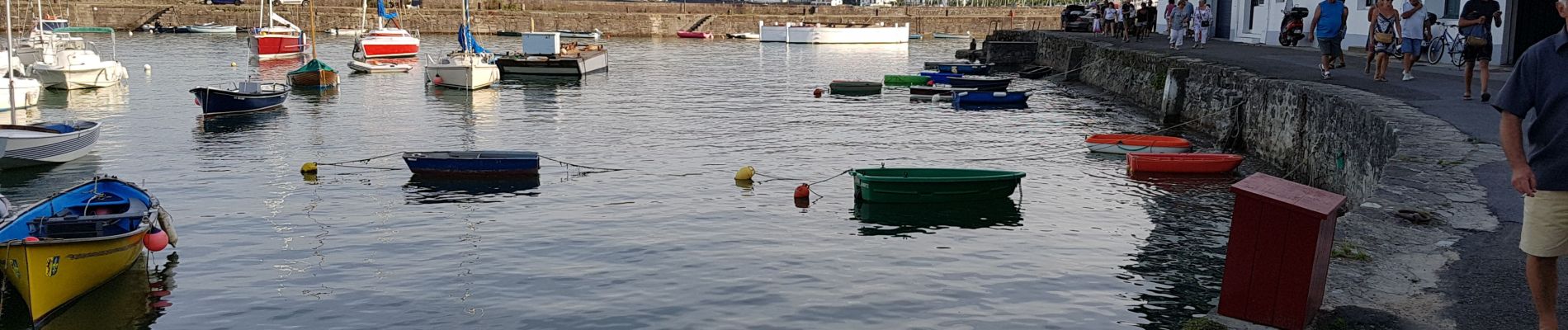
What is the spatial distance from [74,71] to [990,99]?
30.3 meters

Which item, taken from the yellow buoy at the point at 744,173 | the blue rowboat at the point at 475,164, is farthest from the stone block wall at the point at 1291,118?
the blue rowboat at the point at 475,164

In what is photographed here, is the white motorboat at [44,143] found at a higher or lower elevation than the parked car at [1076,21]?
lower

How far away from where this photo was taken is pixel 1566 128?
6.68m

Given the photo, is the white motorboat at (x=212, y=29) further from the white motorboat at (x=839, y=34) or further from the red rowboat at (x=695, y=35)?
the white motorboat at (x=839, y=34)

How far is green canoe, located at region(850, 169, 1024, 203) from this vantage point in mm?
19984

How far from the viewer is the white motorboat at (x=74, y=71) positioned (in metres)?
42.9

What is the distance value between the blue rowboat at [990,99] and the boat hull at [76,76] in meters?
29.0

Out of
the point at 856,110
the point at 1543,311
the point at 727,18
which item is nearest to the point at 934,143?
the point at 856,110

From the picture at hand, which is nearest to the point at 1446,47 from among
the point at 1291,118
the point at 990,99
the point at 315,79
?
the point at 1291,118

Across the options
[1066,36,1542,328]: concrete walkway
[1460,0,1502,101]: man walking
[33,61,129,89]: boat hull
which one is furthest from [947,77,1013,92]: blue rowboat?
[33,61,129,89]: boat hull

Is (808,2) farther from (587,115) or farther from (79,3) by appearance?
(587,115)

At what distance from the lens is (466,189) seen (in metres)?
22.4

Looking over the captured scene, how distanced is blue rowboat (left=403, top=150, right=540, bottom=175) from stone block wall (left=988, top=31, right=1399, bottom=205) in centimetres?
1316

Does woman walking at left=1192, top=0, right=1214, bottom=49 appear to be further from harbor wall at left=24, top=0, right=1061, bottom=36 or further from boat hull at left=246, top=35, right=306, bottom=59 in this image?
harbor wall at left=24, top=0, right=1061, bottom=36
